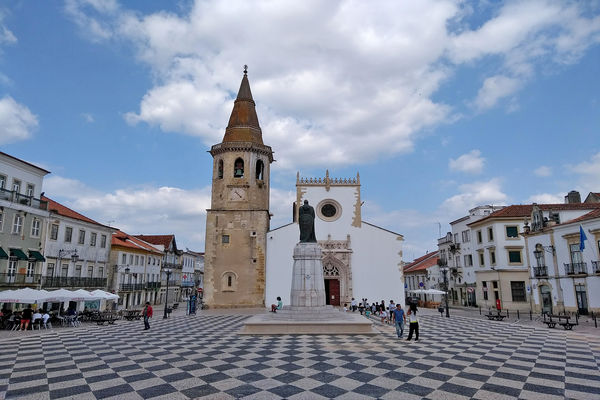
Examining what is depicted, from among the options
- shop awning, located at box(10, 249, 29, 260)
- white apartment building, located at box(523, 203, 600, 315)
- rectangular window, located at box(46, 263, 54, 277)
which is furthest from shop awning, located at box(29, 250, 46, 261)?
white apartment building, located at box(523, 203, 600, 315)

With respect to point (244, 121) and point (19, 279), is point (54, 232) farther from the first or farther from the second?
point (244, 121)

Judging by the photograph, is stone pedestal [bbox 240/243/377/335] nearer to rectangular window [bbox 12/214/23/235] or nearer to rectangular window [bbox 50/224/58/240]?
rectangular window [bbox 12/214/23/235]

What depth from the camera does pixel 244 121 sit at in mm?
36938

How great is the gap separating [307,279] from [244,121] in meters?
24.0

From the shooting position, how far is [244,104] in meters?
37.8

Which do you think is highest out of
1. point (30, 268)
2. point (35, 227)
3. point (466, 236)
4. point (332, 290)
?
point (466, 236)

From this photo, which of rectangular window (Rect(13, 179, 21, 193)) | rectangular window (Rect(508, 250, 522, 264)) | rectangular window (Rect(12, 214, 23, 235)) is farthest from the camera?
rectangular window (Rect(508, 250, 522, 264))

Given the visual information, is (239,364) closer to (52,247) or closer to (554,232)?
(52,247)

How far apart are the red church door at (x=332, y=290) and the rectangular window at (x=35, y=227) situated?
76.2 feet

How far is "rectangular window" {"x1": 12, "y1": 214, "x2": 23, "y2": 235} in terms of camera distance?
22.9 meters

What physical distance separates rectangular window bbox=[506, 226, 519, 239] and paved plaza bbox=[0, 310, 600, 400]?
20.5 meters

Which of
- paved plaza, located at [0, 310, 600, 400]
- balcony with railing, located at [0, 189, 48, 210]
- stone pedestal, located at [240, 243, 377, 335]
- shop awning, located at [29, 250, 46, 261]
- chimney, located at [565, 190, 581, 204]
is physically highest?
chimney, located at [565, 190, 581, 204]

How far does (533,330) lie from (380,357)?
11.6 meters

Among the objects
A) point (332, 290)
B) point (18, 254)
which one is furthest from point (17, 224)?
point (332, 290)
